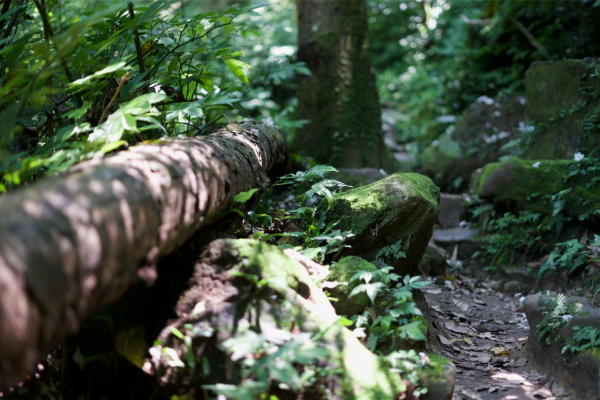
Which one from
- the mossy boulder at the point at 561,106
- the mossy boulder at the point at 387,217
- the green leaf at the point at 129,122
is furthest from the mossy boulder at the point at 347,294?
the mossy boulder at the point at 561,106

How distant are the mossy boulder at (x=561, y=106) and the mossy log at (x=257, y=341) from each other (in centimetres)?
406

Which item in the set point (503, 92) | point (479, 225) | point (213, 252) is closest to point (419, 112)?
point (503, 92)

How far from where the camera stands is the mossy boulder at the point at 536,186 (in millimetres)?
4070

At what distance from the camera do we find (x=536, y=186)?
14.3 ft

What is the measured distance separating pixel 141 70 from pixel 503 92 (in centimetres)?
628

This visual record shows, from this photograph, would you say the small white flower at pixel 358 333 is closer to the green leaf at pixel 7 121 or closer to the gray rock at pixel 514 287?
the green leaf at pixel 7 121

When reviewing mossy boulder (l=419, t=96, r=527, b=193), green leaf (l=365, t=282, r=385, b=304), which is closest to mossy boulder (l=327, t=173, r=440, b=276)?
green leaf (l=365, t=282, r=385, b=304)

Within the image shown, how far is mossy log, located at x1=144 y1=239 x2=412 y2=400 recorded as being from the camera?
162 cm

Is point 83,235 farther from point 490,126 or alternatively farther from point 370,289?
point 490,126

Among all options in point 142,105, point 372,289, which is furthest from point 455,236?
point 142,105

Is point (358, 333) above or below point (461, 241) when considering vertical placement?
above

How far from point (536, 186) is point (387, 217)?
2.42 metres

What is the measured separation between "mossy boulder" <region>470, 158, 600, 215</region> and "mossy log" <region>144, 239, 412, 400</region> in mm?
3227

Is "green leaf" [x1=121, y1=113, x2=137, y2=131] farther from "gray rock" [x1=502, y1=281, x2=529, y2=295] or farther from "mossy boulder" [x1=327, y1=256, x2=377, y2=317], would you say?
"gray rock" [x1=502, y1=281, x2=529, y2=295]
